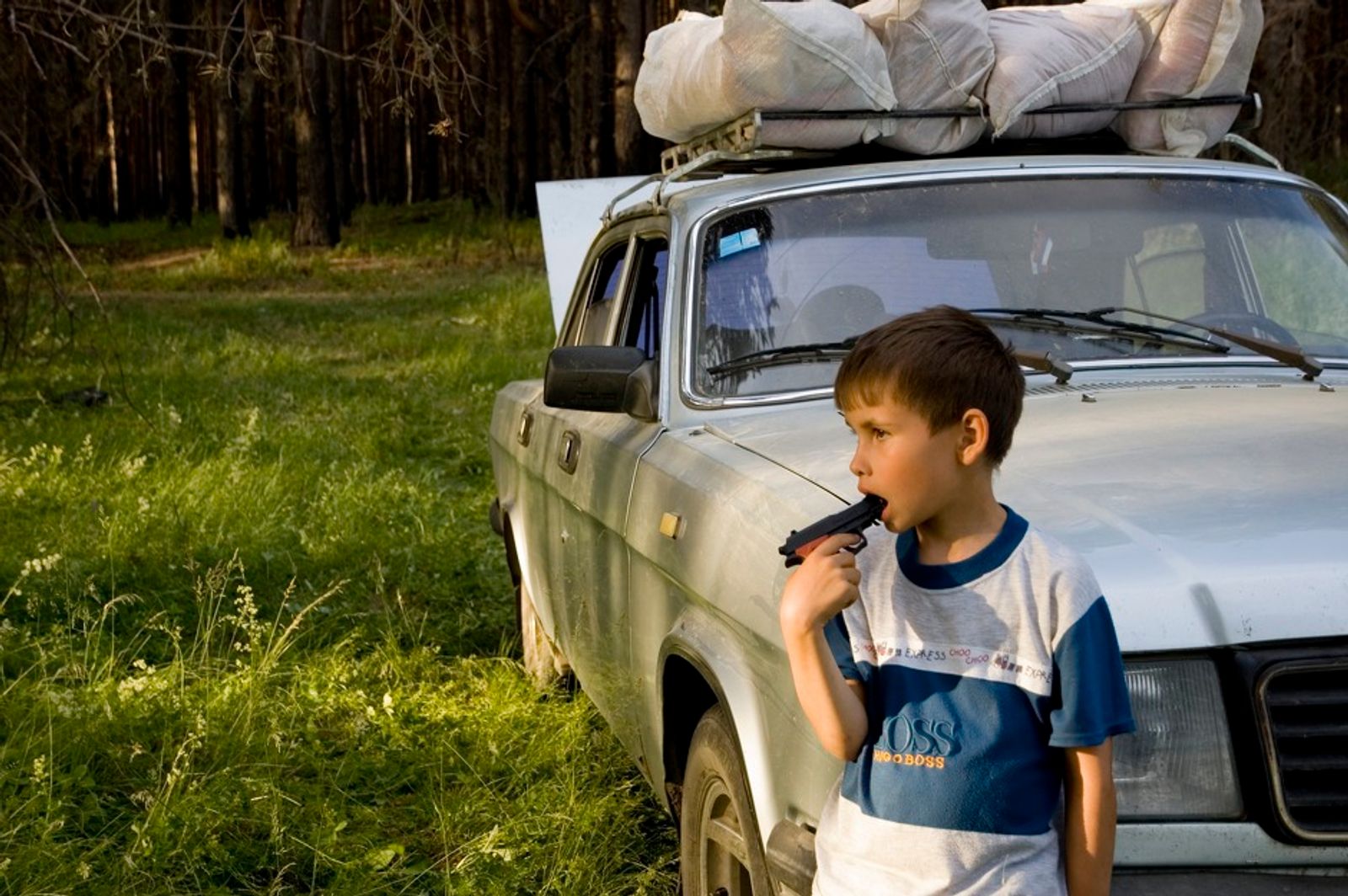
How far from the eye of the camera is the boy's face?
7.24 ft

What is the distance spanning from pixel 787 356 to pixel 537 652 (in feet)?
7.18

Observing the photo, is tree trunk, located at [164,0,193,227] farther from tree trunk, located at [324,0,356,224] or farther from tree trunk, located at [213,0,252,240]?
tree trunk, located at [213,0,252,240]

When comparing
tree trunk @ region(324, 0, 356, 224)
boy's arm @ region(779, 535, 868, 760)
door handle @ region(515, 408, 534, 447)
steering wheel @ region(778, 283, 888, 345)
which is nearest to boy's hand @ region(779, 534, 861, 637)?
boy's arm @ region(779, 535, 868, 760)

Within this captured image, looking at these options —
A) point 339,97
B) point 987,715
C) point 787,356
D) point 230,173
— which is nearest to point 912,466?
point 987,715

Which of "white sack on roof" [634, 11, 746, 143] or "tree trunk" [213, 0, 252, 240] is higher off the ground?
"white sack on roof" [634, 11, 746, 143]

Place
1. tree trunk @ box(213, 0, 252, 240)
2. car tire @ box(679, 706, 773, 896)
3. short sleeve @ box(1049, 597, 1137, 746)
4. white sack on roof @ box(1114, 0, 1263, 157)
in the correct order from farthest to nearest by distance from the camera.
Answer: tree trunk @ box(213, 0, 252, 240) → white sack on roof @ box(1114, 0, 1263, 157) → car tire @ box(679, 706, 773, 896) → short sleeve @ box(1049, 597, 1137, 746)

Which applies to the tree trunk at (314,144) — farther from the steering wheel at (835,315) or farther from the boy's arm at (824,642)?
the boy's arm at (824,642)

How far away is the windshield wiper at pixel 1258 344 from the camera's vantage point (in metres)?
3.72

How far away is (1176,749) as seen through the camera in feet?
7.92

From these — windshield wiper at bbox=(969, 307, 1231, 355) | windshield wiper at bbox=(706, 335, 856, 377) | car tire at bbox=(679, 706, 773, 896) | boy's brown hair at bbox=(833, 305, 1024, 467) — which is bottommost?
car tire at bbox=(679, 706, 773, 896)

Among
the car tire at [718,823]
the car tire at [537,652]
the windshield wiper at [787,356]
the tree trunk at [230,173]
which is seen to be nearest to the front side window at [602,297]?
the car tire at [537,652]

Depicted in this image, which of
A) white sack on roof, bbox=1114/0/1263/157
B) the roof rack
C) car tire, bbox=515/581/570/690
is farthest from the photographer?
car tire, bbox=515/581/570/690

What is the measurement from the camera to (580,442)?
4.53m

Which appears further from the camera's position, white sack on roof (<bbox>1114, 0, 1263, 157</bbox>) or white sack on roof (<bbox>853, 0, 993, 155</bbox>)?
white sack on roof (<bbox>1114, 0, 1263, 157</bbox>)
